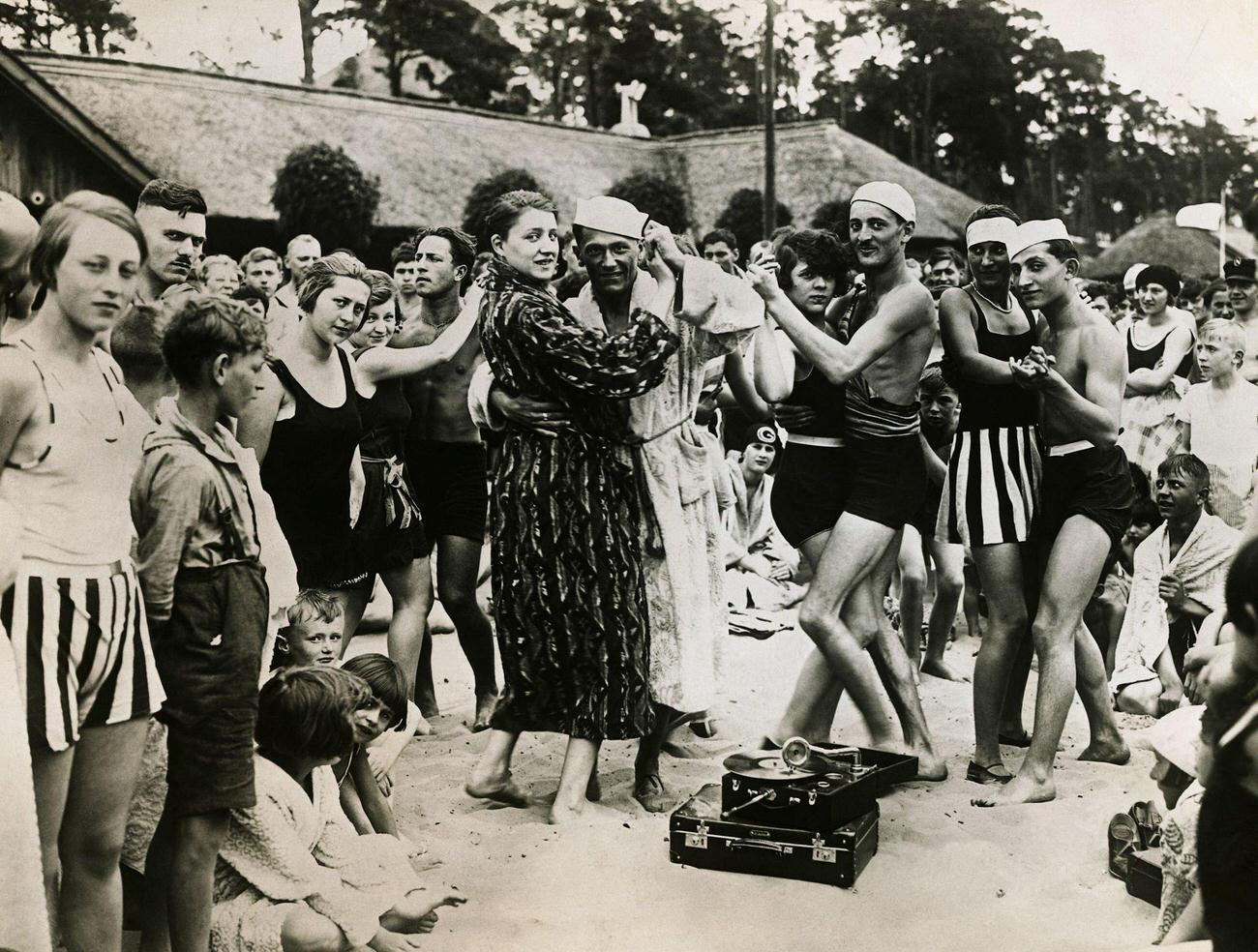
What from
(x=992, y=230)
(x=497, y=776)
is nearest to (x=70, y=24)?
(x=497, y=776)

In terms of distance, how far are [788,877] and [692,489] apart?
1209 millimetres

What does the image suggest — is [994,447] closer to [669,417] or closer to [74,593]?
[669,417]

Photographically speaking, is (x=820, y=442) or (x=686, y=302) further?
(x=820, y=442)

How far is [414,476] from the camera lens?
4.25 metres

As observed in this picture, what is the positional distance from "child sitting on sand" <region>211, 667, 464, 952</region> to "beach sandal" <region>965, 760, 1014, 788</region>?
201 centimetres

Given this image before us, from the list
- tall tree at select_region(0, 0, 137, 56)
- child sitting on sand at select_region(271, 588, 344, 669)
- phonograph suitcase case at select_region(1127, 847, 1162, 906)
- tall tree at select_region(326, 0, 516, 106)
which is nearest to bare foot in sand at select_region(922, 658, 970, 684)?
phonograph suitcase case at select_region(1127, 847, 1162, 906)

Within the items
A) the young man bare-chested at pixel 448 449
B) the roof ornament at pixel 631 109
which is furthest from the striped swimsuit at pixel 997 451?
the young man bare-chested at pixel 448 449

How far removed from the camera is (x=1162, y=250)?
4672 mm

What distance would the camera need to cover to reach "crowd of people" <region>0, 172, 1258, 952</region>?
2.92 meters

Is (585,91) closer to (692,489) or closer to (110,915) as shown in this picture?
(692,489)

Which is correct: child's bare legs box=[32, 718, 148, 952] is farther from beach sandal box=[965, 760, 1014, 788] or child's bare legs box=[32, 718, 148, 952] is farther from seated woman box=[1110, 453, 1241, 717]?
seated woman box=[1110, 453, 1241, 717]

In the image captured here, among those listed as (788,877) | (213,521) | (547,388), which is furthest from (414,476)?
(788,877)

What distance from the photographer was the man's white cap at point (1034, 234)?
4426 mm

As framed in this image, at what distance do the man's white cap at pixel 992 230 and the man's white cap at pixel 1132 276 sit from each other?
1.66ft
